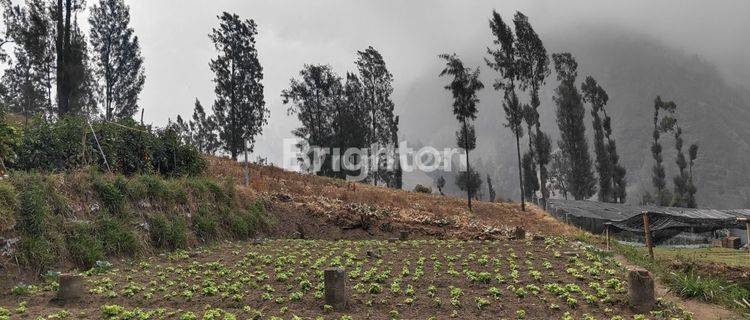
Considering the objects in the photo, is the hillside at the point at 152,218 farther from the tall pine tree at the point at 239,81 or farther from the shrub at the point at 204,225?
the tall pine tree at the point at 239,81

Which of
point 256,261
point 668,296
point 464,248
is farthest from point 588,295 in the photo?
point 256,261

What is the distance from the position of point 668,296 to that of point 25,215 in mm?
13681

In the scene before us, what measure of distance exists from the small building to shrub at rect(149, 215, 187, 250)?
18.1 meters

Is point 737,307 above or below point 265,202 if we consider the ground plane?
below

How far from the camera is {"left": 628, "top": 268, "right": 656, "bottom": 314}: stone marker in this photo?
8727 millimetres

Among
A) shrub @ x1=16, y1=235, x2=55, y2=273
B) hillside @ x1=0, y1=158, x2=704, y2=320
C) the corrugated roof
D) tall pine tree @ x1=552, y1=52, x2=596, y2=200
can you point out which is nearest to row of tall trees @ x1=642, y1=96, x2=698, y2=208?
tall pine tree @ x1=552, y1=52, x2=596, y2=200

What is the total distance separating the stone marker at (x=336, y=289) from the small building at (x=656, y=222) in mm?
17484

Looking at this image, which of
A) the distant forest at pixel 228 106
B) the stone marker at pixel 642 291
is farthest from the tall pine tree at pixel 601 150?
the stone marker at pixel 642 291

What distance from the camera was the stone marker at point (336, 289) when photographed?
858 centimetres

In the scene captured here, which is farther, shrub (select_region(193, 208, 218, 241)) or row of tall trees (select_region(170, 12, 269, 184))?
row of tall trees (select_region(170, 12, 269, 184))

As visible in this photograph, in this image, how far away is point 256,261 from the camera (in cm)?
1269

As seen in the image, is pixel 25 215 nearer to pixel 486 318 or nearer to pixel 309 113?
pixel 486 318

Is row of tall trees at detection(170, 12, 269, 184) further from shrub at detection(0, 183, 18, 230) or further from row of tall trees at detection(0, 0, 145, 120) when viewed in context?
shrub at detection(0, 183, 18, 230)

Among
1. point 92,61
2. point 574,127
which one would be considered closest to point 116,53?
point 92,61
